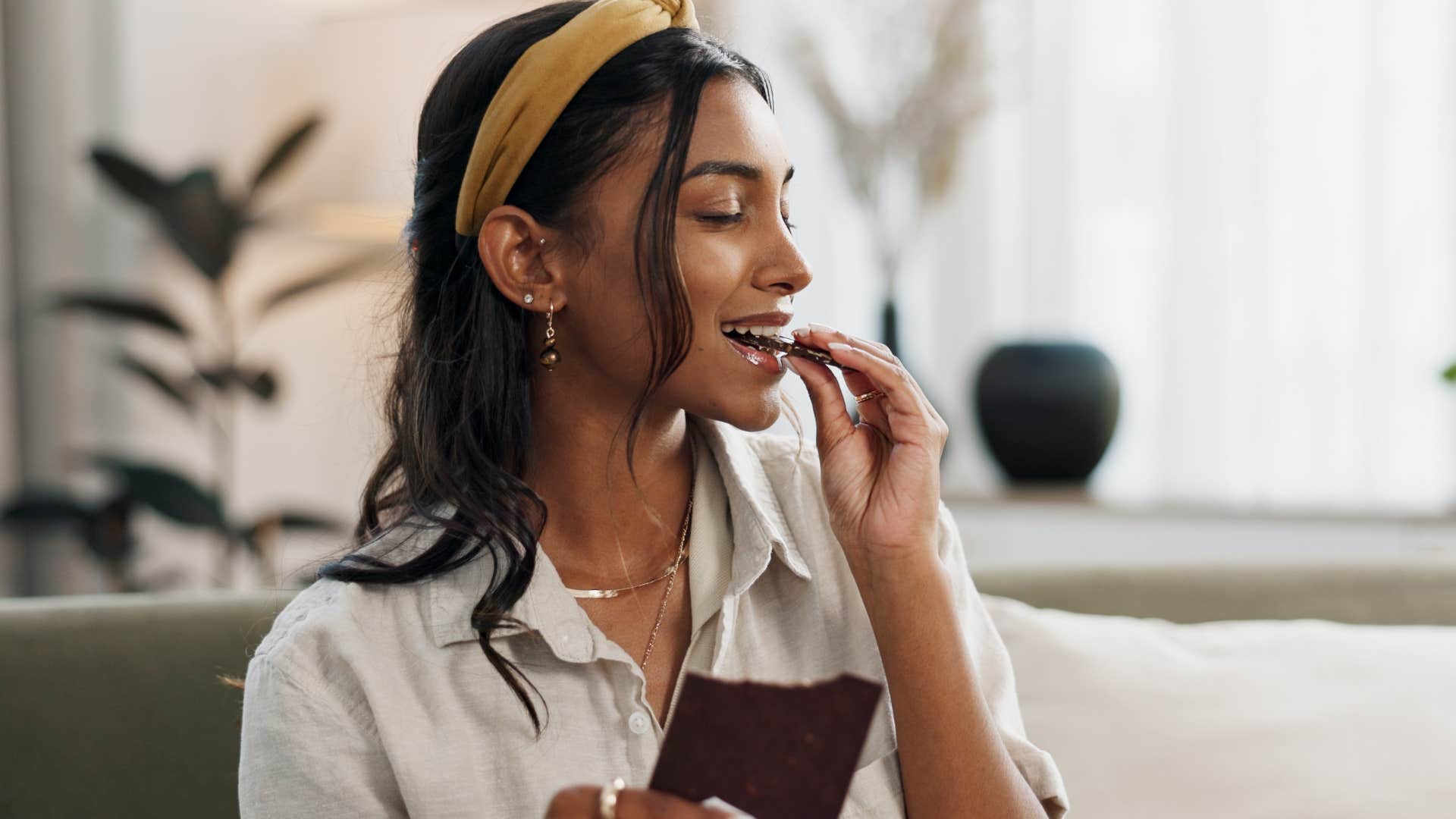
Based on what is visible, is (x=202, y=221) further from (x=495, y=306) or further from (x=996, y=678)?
(x=996, y=678)

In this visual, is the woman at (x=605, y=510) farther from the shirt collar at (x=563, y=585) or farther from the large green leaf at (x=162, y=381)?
the large green leaf at (x=162, y=381)

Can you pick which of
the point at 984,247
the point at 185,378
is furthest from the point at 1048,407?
the point at 185,378

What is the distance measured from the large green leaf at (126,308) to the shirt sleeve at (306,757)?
2.12 m

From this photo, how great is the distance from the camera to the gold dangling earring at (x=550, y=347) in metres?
→ 1.21

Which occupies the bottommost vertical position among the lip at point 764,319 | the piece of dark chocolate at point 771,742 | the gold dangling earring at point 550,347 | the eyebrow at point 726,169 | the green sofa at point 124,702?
the green sofa at point 124,702

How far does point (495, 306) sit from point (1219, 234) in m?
2.11

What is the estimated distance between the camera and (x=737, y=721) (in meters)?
0.79

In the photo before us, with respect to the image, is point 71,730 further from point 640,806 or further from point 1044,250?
point 1044,250

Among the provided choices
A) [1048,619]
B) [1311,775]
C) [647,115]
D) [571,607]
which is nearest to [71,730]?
[571,607]

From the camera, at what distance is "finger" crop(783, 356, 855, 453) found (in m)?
1.17

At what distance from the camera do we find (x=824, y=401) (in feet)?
3.90

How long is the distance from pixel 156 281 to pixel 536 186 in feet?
8.77

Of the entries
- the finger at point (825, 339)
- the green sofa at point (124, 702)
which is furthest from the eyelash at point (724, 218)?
the green sofa at point (124, 702)

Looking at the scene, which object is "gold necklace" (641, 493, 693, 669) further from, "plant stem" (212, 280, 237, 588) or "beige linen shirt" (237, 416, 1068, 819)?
"plant stem" (212, 280, 237, 588)
